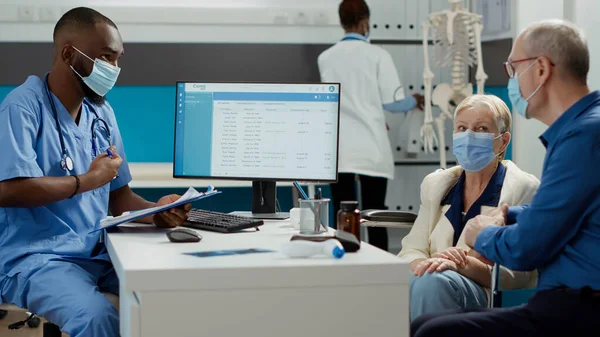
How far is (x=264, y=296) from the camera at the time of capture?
5.09 feet

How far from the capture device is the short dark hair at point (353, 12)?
4434mm

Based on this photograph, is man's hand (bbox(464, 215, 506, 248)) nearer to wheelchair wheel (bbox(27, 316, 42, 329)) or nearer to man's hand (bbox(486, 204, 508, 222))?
man's hand (bbox(486, 204, 508, 222))

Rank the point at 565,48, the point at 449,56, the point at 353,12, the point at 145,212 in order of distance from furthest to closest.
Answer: the point at 449,56
the point at 353,12
the point at 145,212
the point at 565,48

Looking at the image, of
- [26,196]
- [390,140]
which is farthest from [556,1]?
[26,196]

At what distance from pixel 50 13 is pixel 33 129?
2.72 metres

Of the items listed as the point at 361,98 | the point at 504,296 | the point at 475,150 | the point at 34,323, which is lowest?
the point at 34,323

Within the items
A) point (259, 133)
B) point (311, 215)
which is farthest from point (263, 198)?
point (311, 215)

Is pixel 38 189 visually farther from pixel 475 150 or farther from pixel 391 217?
pixel 475 150

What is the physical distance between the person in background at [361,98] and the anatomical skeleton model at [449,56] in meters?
0.27

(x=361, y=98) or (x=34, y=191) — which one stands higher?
(x=361, y=98)

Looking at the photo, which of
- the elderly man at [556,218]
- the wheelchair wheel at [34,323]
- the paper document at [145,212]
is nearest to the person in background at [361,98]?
the wheelchair wheel at [34,323]

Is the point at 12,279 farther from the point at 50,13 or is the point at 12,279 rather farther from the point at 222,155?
the point at 50,13

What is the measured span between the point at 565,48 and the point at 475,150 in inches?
25.3

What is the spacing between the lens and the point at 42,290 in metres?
2.03
